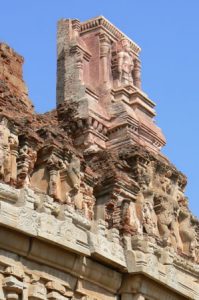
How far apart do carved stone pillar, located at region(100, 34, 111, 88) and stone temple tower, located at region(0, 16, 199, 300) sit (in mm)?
1784

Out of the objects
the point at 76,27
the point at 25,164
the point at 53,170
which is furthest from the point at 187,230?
the point at 76,27

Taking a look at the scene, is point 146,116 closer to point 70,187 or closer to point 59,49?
point 59,49

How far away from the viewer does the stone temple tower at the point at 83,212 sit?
55.6ft

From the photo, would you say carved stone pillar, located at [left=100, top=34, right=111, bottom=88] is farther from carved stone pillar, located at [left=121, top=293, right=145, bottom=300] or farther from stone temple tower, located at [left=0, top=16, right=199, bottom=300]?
carved stone pillar, located at [left=121, top=293, right=145, bottom=300]

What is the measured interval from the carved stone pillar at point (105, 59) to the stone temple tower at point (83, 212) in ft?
5.85

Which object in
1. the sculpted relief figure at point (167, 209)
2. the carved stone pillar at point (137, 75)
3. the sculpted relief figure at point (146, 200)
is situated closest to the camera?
the sculpted relief figure at point (146, 200)

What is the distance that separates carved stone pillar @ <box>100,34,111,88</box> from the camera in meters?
26.7

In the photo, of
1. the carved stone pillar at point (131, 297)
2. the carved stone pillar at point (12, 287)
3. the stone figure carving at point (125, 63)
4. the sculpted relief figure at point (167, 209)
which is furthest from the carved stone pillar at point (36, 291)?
the stone figure carving at point (125, 63)

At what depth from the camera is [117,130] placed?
83.1 feet

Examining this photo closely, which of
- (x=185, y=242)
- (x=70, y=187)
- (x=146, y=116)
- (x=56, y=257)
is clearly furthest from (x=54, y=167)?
(x=146, y=116)

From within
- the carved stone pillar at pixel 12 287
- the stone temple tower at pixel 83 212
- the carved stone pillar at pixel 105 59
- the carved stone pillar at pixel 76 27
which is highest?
the carved stone pillar at pixel 76 27

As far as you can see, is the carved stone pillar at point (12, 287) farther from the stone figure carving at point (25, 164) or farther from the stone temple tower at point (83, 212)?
the stone figure carving at point (25, 164)

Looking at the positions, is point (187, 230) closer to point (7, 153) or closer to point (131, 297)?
point (131, 297)

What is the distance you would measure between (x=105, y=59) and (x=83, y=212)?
8947 millimetres
